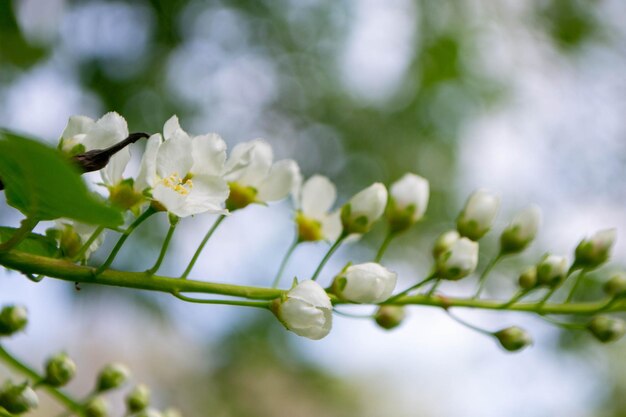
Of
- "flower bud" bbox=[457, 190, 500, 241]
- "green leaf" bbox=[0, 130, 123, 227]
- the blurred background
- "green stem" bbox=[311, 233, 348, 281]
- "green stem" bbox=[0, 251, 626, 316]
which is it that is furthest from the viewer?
the blurred background

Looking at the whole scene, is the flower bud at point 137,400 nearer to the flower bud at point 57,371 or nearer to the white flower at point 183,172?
the flower bud at point 57,371

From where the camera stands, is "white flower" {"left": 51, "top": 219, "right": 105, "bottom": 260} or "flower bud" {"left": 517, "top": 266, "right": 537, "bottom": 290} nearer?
"white flower" {"left": 51, "top": 219, "right": 105, "bottom": 260}

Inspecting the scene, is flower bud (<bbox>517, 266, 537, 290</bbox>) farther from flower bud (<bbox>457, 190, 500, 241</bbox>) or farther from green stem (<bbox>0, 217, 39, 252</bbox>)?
green stem (<bbox>0, 217, 39, 252</bbox>)

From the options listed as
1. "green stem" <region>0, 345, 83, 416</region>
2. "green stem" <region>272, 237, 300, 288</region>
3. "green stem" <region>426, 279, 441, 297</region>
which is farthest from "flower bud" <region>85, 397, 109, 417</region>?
"green stem" <region>426, 279, 441, 297</region>

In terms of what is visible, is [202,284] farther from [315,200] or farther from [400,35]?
[400,35]

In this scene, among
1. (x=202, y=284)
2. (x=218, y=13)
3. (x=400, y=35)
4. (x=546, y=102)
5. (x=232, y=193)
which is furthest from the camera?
(x=546, y=102)

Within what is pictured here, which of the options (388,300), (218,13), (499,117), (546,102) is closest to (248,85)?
(218,13)
